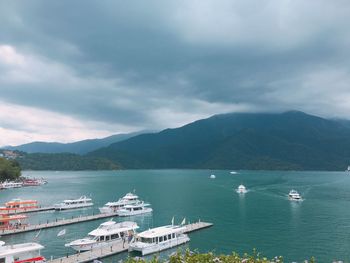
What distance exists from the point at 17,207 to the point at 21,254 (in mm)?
67111

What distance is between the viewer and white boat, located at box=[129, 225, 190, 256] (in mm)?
55250

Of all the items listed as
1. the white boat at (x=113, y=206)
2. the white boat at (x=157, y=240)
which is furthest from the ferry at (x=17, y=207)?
the white boat at (x=157, y=240)

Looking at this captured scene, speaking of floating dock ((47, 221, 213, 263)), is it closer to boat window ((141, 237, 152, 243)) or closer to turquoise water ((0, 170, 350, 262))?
turquoise water ((0, 170, 350, 262))

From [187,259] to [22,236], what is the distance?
6032 centimetres

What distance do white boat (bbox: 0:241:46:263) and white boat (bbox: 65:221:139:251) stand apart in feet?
29.8

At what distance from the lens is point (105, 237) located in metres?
59.4

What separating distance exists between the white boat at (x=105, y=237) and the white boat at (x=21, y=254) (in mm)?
9098

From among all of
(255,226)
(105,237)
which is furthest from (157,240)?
(255,226)

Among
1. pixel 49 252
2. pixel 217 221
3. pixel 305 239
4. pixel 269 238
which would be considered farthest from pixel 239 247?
pixel 49 252

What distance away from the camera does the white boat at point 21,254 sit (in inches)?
1743

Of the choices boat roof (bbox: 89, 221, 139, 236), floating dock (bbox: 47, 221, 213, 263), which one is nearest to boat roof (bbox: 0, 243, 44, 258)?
floating dock (bbox: 47, 221, 213, 263)

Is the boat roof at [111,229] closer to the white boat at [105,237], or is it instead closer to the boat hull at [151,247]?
the white boat at [105,237]

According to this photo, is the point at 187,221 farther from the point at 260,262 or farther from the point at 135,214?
the point at 260,262

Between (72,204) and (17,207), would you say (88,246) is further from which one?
(17,207)
